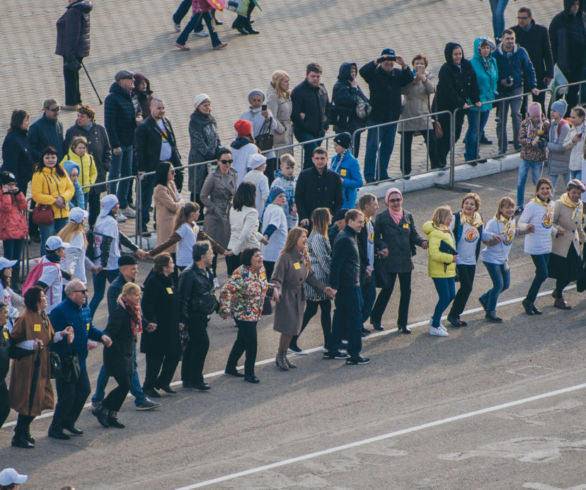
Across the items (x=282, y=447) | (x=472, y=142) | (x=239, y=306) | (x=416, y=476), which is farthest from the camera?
(x=472, y=142)

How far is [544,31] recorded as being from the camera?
23234 millimetres

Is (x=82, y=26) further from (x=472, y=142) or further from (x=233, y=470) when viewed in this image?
(x=233, y=470)

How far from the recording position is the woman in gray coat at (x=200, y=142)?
62.7 feet

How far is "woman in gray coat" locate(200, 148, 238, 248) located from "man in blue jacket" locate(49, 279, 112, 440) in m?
3.95

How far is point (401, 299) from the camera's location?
16.4 metres

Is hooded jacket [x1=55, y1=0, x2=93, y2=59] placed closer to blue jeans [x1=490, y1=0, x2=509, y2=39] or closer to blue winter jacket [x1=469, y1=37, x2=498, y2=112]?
blue winter jacket [x1=469, y1=37, x2=498, y2=112]

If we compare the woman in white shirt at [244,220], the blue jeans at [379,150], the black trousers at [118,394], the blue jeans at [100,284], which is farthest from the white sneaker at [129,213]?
the black trousers at [118,394]

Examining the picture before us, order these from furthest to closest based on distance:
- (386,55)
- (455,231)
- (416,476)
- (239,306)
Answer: (386,55), (455,231), (239,306), (416,476)

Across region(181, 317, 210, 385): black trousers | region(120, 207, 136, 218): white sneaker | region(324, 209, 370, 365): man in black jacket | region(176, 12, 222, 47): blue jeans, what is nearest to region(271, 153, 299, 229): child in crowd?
region(324, 209, 370, 365): man in black jacket

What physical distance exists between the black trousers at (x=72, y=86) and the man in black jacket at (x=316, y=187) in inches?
295

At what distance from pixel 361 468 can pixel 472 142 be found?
10707mm

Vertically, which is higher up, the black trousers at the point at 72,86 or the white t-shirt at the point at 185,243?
the black trousers at the point at 72,86

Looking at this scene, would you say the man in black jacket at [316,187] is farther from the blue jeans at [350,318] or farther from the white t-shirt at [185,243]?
the blue jeans at [350,318]

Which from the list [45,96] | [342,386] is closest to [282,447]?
[342,386]
